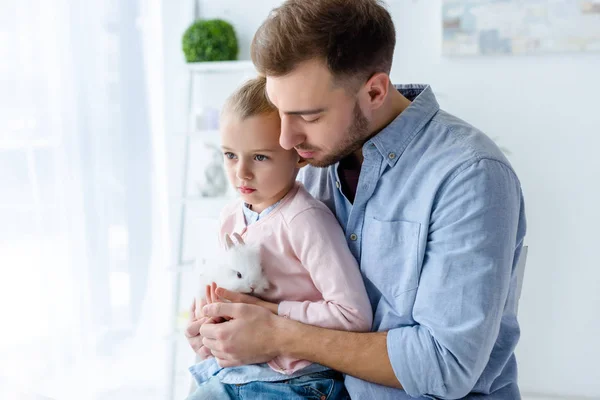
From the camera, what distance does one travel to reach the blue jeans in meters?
1.27

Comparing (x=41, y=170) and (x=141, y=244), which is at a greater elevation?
(x=41, y=170)

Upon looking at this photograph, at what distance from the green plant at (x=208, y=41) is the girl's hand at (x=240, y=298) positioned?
181 centimetres

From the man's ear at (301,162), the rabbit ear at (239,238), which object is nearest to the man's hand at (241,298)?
the rabbit ear at (239,238)

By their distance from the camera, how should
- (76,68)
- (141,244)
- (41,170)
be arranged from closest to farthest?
1. (41,170)
2. (76,68)
3. (141,244)

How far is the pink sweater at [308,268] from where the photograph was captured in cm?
127

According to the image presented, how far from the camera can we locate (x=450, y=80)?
9.55 feet

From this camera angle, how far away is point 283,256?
1.33 meters

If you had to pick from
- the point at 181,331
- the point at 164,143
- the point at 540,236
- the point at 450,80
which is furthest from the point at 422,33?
the point at 181,331

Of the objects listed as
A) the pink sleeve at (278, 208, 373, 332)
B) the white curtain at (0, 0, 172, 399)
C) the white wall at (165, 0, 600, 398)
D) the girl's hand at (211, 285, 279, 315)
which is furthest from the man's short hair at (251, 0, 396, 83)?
the white wall at (165, 0, 600, 398)

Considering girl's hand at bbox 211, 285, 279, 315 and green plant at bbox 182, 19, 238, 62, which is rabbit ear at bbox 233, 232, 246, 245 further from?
green plant at bbox 182, 19, 238, 62

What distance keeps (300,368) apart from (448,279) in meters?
0.36

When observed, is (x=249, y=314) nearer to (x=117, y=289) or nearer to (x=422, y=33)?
(x=117, y=289)

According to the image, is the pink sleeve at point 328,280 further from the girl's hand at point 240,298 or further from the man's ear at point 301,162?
the man's ear at point 301,162

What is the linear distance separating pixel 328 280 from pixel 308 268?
5 cm
